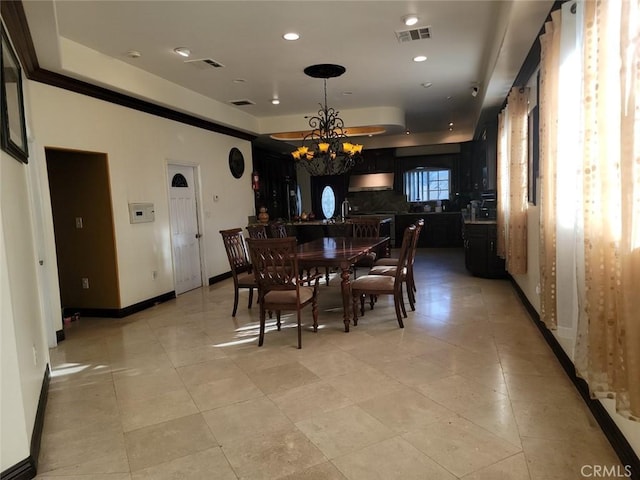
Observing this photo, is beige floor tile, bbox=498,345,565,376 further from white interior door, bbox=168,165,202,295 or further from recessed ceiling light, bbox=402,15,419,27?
white interior door, bbox=168,165,202,295

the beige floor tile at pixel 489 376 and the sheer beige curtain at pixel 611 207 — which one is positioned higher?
the sheer beige curtain at pixel 611 207

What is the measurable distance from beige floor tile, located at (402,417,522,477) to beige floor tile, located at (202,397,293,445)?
76 centimetres

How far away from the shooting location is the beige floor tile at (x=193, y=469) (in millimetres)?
1932

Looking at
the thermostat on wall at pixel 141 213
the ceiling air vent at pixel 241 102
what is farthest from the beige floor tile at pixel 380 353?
the ceiling air vent at pixel 241 102

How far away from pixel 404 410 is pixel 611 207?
155cm

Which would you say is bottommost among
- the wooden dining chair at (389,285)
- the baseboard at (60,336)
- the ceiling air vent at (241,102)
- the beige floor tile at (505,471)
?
the beige floor tile at (505,471)

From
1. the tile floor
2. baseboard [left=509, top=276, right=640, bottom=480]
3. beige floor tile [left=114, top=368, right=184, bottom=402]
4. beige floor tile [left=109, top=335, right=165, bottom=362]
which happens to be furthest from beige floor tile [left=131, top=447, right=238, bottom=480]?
baseboard [left=509, top=276, right=640, bottom=480]

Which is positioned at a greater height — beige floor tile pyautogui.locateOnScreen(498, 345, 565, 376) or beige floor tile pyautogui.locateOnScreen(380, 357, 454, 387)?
beige floor tile pyautogui.locateOnScreen(380, 357, 454, 387)

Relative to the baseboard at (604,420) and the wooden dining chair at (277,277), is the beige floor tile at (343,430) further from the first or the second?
the wooden dining chair at (277,277)

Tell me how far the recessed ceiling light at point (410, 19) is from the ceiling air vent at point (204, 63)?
216 centimetres

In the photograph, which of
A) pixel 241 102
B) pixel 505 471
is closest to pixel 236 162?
pixel 241 102

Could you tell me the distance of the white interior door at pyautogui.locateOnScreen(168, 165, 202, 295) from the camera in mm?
5902

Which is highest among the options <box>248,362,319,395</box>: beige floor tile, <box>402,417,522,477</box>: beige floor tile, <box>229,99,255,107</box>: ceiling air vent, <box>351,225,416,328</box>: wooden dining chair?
<box>229,99,255,107</box>: ceiling air vent

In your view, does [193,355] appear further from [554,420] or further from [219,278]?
[219,278]
